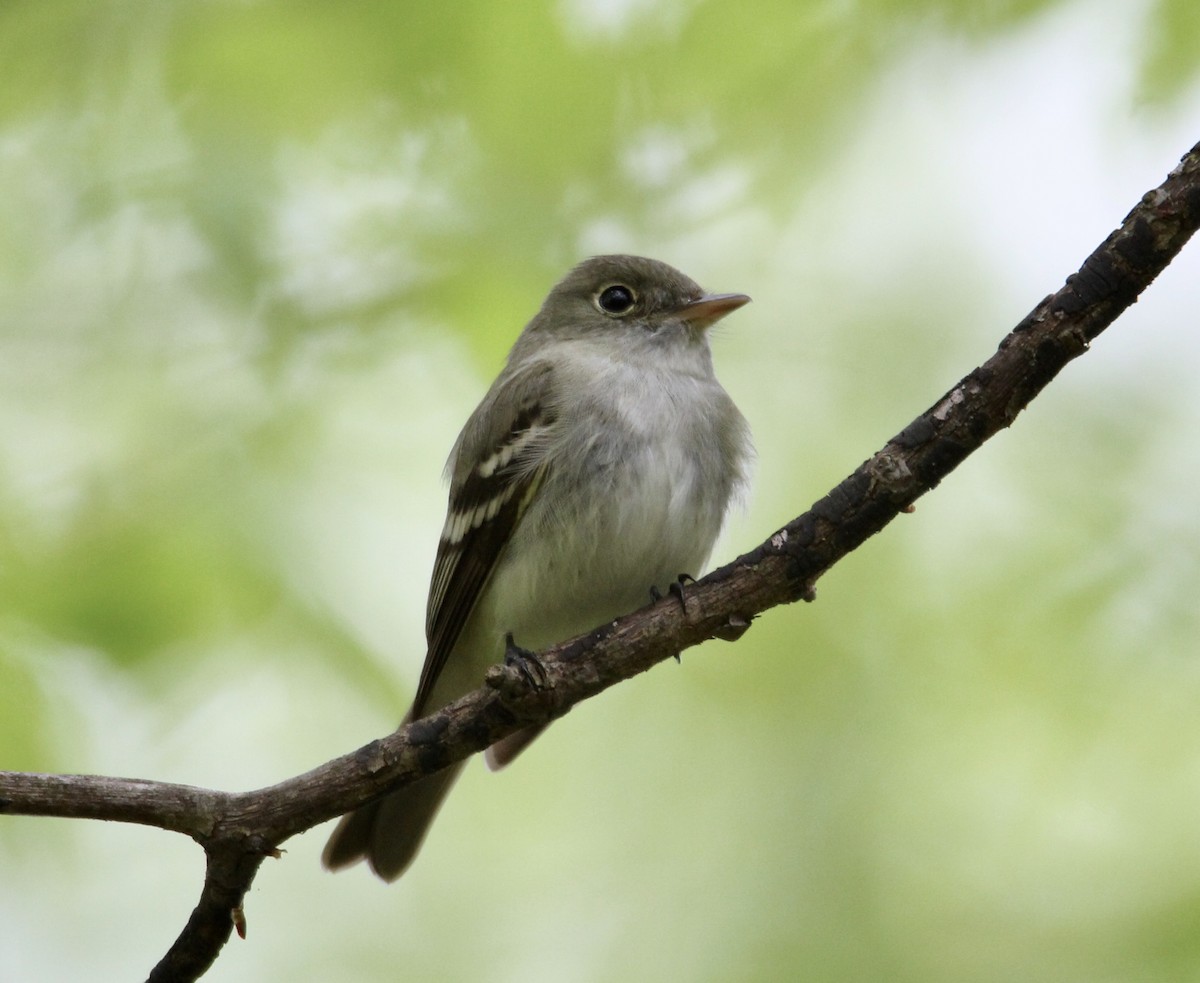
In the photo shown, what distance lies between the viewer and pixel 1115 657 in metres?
5.02

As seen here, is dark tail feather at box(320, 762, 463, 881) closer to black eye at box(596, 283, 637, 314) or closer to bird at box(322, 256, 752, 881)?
bird at box(322, 256, 752, 881)

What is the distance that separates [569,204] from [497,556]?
1873 mm

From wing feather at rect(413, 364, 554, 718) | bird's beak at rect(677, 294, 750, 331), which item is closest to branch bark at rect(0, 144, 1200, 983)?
wing feather at rect(413, 364, 554, 718)

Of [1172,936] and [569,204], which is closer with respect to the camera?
[1172,936]

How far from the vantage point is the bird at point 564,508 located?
4641 mm

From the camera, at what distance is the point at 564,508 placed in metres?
4.66

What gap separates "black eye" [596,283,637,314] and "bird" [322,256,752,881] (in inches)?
12.0

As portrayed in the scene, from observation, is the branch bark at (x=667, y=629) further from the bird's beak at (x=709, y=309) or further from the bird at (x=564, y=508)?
the bird's beak at (x=709, y=309)

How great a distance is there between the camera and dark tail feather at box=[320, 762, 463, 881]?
4941mm

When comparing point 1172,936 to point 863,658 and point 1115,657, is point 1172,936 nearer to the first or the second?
point 1115,657

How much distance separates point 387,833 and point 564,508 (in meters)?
1.42

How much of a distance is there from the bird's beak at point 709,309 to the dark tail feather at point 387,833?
2.01 metres

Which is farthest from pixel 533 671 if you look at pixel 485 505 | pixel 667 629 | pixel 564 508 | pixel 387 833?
pixel 387 833

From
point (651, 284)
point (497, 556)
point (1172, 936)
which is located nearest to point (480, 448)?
point (497, 556)
